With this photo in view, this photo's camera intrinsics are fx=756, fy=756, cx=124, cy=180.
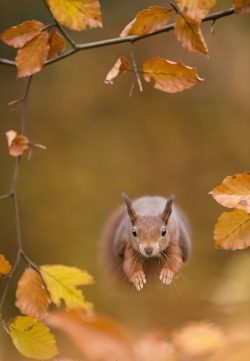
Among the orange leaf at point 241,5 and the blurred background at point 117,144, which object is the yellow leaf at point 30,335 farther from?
the blurred background at point 117,144

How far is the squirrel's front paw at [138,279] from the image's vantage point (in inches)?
33.5

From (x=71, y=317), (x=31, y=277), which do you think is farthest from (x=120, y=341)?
(x=31, y=277)

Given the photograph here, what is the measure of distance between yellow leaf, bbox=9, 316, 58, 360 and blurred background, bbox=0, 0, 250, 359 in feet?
10.1

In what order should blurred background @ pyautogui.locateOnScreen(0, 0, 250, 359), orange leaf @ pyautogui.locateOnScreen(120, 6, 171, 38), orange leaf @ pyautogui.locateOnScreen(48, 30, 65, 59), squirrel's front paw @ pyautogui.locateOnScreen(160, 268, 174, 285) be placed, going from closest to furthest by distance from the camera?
squirrel's front paw @ pyautogui.locateOnScreen(160, 268, 174, 285) < orange leaf @ pyautogui.locateOnScreen(120, 6, 171, 38) < orange leaf @ pyautogui.locateOnScreen(48, 30, 65, 59) < blurred background @ pyautogui.locateOnScreen(0, 0, 250, 359)

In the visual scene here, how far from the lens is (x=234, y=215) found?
2.99 feet

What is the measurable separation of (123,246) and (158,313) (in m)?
2.92

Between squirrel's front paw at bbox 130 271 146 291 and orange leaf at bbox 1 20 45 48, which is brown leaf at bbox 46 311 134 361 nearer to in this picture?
squirrel's front paw at bbox 130 271 146 291

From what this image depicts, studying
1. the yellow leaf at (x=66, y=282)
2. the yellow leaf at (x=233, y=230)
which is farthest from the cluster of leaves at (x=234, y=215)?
the yellow leaf at (x=66, y=282)

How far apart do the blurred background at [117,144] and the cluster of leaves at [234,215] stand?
10.3 ft

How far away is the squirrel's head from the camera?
890 millimetres

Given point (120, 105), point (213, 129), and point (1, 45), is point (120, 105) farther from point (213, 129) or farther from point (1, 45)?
point (1, 45)

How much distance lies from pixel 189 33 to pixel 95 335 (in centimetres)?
39

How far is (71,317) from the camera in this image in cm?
79

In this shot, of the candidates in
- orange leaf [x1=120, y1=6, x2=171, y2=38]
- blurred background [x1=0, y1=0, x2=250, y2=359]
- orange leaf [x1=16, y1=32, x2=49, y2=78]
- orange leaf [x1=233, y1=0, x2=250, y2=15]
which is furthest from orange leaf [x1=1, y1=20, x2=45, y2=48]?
blurred background [x1=0, y1=0, x2=250, y2=359]
